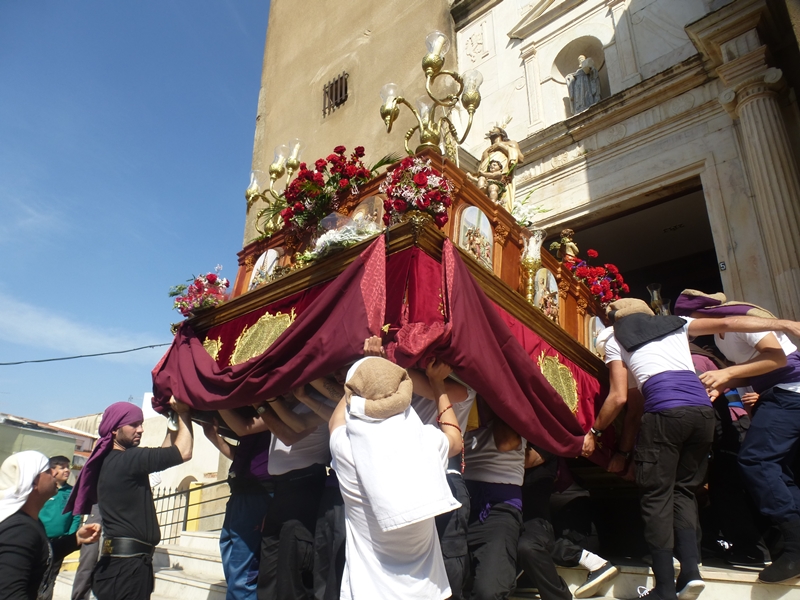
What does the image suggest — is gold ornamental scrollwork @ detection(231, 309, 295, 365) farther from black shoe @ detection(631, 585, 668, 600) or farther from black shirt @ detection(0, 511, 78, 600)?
black shoe @ detection(631, 585, 668, 600)

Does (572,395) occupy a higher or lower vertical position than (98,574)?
higher

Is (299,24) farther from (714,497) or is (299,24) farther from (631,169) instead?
(714,497)

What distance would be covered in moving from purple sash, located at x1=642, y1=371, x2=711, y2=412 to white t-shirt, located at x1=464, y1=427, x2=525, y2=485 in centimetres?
77

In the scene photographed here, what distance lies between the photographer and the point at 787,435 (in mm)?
3059

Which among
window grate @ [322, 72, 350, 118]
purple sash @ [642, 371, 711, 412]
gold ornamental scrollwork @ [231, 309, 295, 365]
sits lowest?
purple sash @ [642, 371, 711, 412]

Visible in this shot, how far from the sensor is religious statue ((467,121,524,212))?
4664 mm

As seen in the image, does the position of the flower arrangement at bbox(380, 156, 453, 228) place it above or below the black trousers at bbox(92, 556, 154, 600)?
above

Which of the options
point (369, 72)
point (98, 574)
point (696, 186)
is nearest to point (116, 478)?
point (98, 574)

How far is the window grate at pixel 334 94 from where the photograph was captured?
11219 mm

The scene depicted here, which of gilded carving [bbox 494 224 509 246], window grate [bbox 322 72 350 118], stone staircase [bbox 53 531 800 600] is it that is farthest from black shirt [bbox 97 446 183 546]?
window grate [bbox 322 72 350 118]

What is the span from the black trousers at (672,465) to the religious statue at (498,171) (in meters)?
2.18

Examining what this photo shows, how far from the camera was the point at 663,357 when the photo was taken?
3242 millimetres

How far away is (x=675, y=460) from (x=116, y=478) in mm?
3075

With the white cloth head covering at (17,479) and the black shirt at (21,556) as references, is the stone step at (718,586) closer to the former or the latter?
the black shirt at (21,556)
